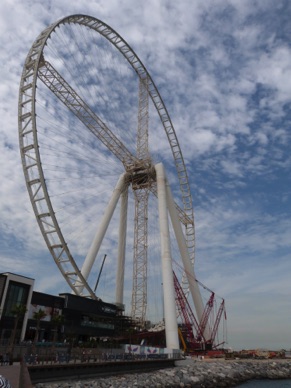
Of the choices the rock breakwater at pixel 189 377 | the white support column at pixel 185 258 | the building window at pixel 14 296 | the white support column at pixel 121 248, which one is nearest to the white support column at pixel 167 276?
the white support column at pixel 185 258

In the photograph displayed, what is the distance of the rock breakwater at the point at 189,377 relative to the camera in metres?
29.7

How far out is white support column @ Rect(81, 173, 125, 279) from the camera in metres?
53.8

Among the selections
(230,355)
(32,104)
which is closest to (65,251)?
(32,104)

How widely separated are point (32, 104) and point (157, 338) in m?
50.0

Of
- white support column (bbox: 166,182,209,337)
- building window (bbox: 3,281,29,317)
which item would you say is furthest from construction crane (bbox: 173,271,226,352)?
building window (bbox: 3,281,29,317)

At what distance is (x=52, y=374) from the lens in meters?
29.0

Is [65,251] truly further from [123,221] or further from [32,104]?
[123,221]

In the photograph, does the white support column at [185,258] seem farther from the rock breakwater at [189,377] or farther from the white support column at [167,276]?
the rock breakwater at [189,377]

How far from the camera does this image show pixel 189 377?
38.1 meters

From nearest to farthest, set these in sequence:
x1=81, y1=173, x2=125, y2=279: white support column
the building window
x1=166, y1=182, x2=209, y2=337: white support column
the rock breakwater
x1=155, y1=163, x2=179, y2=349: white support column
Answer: the rock breakwater, the building window, x1=155, y1=163, x2=179, y2=349: white support column, x1=81, y1=173, x2=125, y2=279: white support column, x1=166, y1=182, x2=209, y2=337: white support column

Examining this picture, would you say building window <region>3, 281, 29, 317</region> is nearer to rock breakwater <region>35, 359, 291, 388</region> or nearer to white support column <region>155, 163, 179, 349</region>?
rock breakwater <region>35, 359, 291, 388</region>

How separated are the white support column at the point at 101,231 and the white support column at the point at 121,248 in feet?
10.0

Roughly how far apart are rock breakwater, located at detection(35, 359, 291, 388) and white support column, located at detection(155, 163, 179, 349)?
13.0ft

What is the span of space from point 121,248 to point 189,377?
29.6 metres
